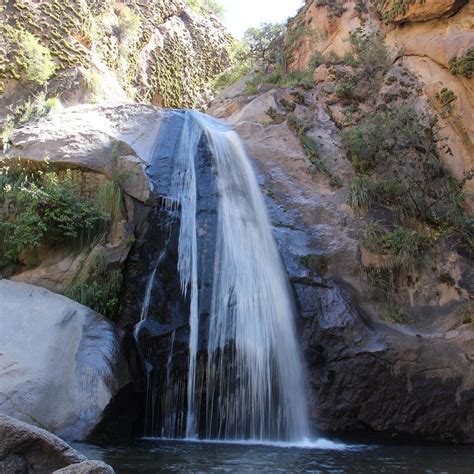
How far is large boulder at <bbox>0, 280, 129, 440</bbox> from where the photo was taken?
7.51 m

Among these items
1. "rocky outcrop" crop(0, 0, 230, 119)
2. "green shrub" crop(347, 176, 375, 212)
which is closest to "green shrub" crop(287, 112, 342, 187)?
"green shrub" crop(347, 176, 375, 212)

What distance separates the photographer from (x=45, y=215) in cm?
1030

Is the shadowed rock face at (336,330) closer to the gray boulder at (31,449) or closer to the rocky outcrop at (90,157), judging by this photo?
the rocky outcrop at (90,157)

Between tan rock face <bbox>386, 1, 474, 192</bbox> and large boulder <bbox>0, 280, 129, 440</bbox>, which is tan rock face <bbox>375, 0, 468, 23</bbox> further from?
large boulder <bbox>0, 280, 129, 440</bbox>

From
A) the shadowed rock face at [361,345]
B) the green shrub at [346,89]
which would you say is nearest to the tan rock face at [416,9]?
the green shrub at [346,89]

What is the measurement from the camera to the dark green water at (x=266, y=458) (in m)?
6.39

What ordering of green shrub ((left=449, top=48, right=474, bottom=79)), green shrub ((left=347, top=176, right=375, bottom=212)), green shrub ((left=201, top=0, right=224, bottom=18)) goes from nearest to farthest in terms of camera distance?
green shrub ((left=347, top=176, right=375, bottom=212)), green shrub ((left=449, top=48, right=474, bottom=79)), green shrub ((left=201, top=0, right=224, bottom=18))

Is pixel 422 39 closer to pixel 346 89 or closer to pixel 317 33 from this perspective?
pixel 346 89

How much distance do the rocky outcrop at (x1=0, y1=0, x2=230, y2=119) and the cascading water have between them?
638cm

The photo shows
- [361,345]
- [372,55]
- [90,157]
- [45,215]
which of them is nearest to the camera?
[361,345]

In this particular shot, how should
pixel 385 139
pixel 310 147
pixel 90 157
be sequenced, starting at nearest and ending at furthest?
pixel 90 157 < pixel 385 139 < pixel 310 147

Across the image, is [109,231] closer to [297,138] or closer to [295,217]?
[295,217]

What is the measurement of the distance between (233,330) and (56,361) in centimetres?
294

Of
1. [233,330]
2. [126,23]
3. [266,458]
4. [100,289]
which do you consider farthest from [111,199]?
[126,23]
